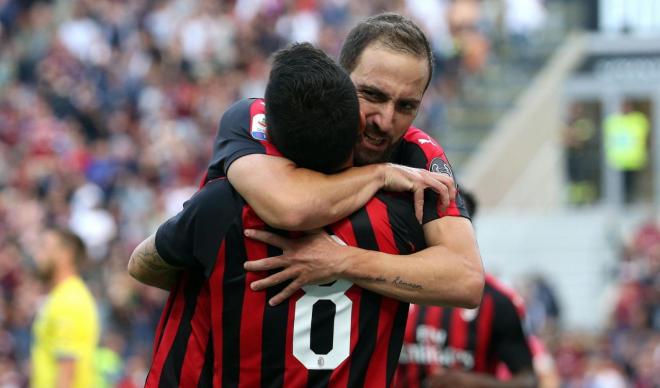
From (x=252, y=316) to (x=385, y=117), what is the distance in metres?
0.65

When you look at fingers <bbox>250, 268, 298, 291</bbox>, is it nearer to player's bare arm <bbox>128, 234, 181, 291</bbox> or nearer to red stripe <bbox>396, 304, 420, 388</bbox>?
player's bare arm <bbox>128, 234, 181, 291</bbox>

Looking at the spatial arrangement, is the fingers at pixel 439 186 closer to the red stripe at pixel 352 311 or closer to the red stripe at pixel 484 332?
the red stripe at pixel 352 311

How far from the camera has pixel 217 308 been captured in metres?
3.48

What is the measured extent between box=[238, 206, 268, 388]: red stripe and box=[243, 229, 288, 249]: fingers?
0.02m

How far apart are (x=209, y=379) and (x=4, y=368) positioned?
7528mm

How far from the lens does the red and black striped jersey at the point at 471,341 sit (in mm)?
5914

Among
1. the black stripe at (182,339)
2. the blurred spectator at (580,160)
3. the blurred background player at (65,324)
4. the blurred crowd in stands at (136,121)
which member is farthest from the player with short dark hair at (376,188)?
the blurred spectator at (580,160)

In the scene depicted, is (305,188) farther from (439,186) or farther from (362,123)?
(439,186)

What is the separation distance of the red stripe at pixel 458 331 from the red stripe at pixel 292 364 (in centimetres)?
259

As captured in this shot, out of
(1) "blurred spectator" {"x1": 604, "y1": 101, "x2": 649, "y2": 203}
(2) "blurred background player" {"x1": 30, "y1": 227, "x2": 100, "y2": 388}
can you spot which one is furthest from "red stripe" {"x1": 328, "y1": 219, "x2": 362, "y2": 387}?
(1) "blurred spectator" {"x1": 604, "y1": 101, "x2": 649, "y2": 203}

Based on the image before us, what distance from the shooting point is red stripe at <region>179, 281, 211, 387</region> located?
140 inches

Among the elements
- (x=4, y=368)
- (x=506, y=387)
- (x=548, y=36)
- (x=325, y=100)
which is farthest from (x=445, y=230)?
(x=548, y=36)

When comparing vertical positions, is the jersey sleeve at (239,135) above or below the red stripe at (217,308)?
above

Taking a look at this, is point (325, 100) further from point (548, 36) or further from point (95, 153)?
point (548, 36)
